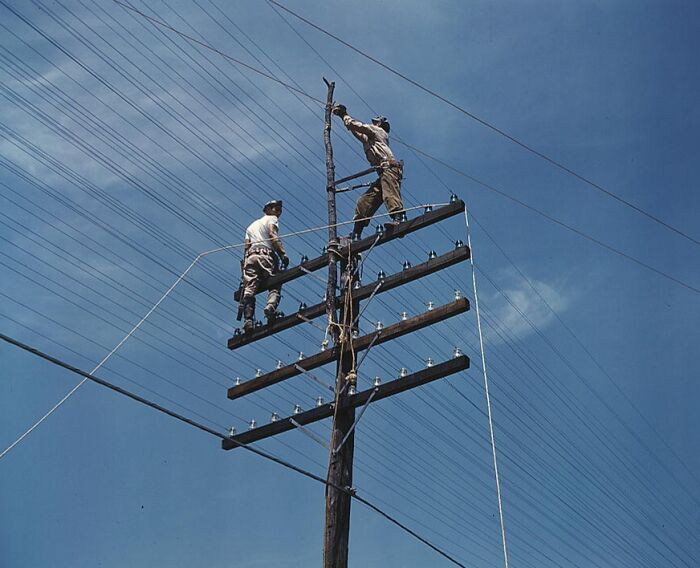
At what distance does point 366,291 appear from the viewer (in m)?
11.5

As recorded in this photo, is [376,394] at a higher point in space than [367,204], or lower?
lower

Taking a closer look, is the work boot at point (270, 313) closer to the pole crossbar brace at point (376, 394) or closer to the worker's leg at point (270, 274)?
the worker's leg at point (270, 274)

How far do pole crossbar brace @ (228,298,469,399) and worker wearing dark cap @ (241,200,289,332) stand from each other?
0.76 metres

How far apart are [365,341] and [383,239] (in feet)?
4.78

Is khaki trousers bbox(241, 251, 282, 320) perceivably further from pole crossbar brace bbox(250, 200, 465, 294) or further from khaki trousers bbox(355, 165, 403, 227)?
khaki trousers bbox(355, 165, 403, 227)

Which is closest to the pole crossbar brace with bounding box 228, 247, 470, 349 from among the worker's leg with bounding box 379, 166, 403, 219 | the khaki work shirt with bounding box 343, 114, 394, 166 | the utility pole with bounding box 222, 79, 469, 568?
the utility pole with bounding box 222, 79, 469, 568

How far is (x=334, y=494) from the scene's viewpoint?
32.9 ft

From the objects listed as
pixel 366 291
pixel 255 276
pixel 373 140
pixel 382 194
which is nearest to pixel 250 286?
pixel 255 276

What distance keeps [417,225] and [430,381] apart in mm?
2131

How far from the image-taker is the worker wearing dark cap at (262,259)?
12234 millimetres

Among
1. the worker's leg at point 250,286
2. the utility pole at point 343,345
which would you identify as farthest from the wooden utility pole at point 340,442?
the worker's leg at point 250,286

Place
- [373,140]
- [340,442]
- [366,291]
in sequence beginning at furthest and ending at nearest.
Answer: [373,140], [366,291], [340,442]

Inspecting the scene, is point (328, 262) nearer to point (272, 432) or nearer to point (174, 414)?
point (272, 432)

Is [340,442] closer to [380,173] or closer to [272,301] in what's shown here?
[272,301]
